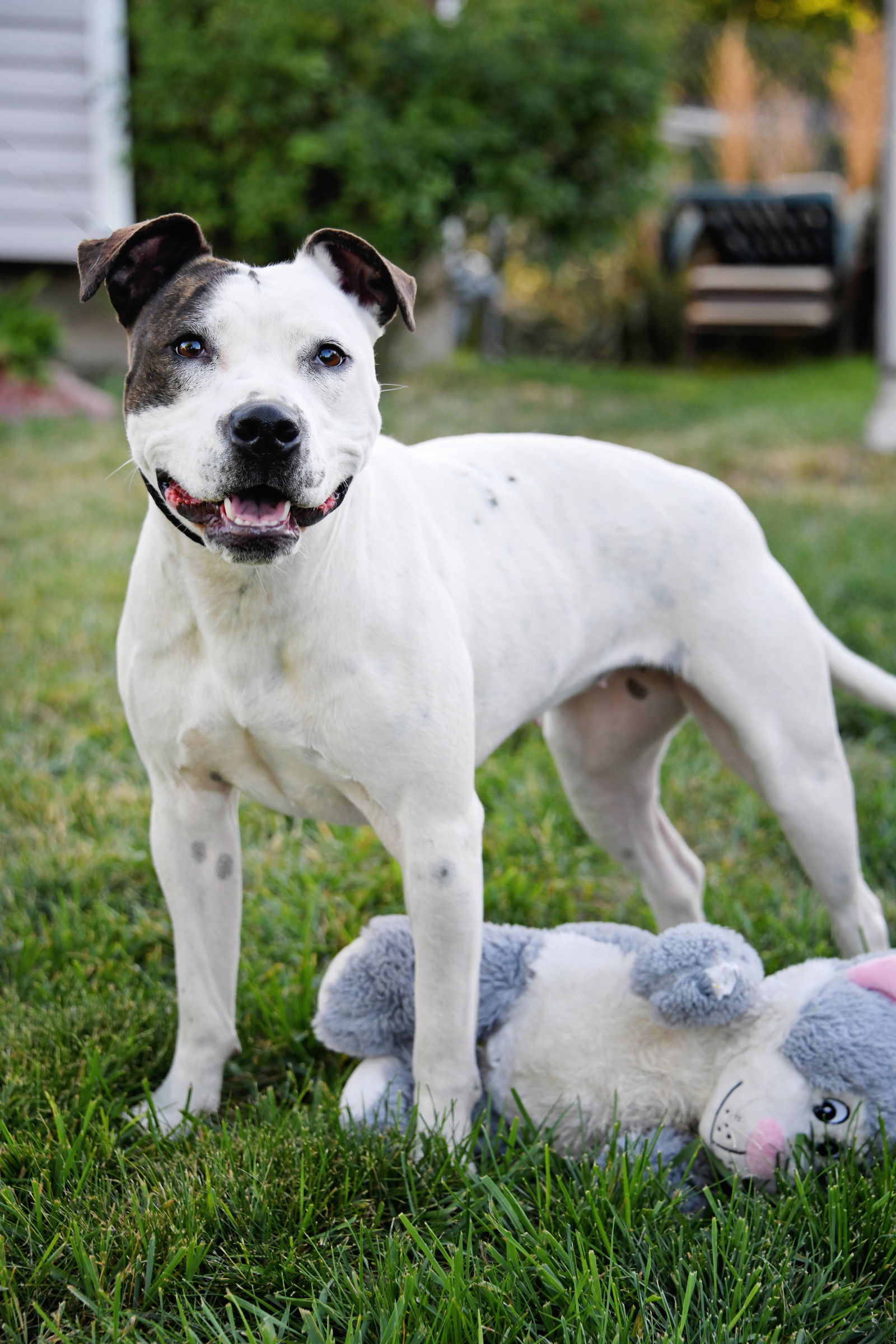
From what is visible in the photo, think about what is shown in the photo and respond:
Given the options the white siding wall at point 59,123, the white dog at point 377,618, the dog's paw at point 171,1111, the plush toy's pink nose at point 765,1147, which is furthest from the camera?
the white siding wall at point 59,123

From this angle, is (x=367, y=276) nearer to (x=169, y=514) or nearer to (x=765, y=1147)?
(x=169, y=514)

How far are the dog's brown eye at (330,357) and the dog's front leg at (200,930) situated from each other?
2.56ft

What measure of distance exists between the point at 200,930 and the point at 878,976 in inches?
47.0

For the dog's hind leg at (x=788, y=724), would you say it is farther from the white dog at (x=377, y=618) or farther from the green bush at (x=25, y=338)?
the green bush at (x=25, y=338)

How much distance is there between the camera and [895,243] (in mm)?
8102

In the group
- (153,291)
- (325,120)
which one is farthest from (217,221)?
(153,291)

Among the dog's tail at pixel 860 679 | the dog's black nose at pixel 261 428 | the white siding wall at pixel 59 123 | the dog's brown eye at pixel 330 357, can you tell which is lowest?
the dog's tail at pixel 860 679

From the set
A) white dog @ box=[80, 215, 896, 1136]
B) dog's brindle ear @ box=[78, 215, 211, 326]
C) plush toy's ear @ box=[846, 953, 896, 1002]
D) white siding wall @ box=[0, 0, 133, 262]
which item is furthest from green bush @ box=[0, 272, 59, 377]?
plush toy's ear @ box=[846, 953, 896, 1002]

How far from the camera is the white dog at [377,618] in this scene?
1.92 metres

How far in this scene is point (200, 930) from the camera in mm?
2377

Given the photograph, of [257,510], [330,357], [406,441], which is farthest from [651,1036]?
[406,441]

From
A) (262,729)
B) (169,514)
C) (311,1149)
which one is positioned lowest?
(311,1149)

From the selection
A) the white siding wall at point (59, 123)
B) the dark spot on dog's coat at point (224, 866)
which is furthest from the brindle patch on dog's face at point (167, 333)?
the white siding wall at point (59, 123)

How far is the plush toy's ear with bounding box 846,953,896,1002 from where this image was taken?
212cm
